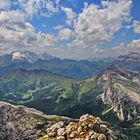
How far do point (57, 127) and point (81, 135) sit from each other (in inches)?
391

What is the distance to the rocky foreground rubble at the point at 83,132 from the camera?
9086 cm

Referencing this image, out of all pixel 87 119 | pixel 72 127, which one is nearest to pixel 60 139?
pixel 72 127

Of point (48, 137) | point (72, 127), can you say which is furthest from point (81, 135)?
point (48, 137)

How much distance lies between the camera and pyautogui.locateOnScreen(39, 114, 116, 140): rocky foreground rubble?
90.9m

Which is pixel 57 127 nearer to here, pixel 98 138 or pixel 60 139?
pixel 60 139

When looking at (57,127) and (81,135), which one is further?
(57,127)

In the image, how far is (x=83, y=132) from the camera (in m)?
93.8

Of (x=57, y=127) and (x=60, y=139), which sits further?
(x=57, y=127)

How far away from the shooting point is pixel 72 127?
96375 millimetres

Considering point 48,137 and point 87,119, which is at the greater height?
point 87,119

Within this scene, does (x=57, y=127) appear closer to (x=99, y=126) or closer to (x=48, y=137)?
(x=48, y=137)

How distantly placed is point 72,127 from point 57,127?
5.49 meters

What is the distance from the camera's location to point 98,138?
89188 millimetres

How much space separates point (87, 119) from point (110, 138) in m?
10.2
